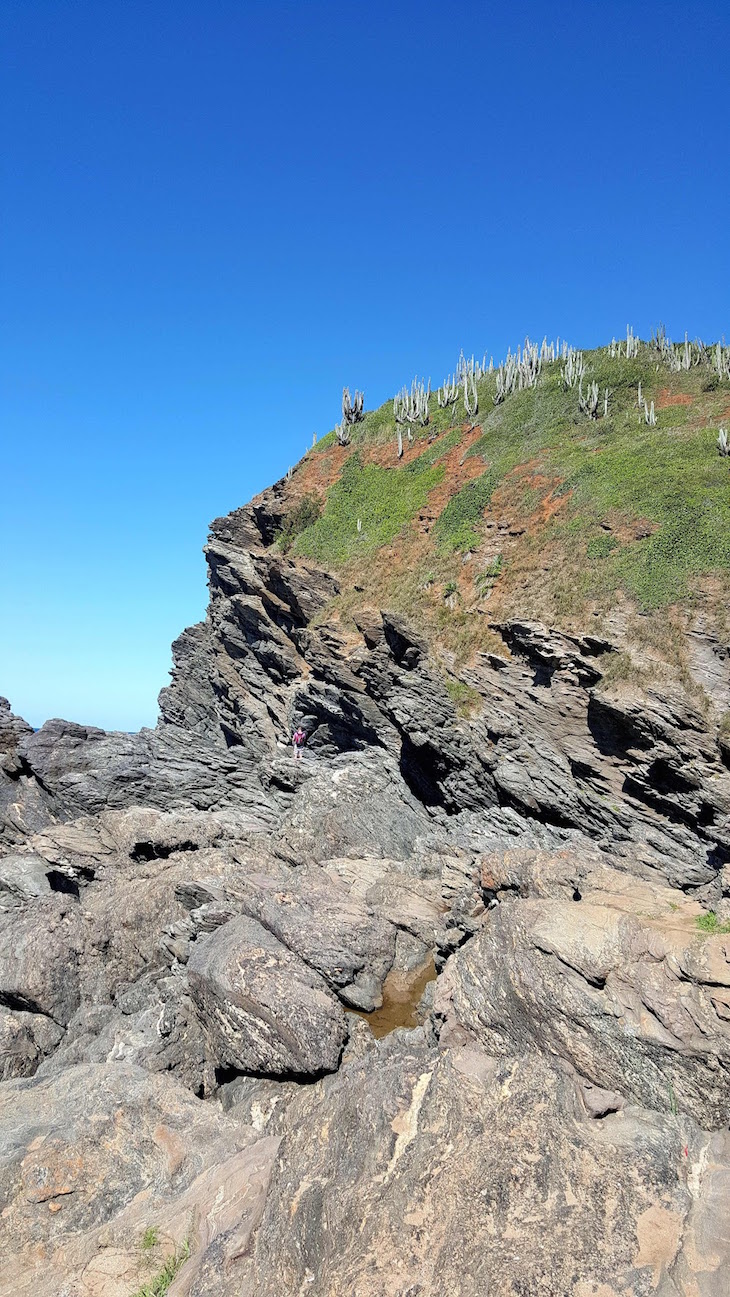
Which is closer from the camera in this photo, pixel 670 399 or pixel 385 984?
pixel 385 984

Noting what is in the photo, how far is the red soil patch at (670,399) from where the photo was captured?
36.8 meters

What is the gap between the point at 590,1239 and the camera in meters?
7.52

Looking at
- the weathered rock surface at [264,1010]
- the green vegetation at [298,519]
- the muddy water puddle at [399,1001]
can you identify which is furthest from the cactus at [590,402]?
the weathered rock surface at [264,1010]

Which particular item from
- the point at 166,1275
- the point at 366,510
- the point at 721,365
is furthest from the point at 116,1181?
the point at 721,365

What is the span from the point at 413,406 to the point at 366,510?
12937mm

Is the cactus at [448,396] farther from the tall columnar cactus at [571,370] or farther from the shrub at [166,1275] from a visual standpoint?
the shrub at [166,1275]

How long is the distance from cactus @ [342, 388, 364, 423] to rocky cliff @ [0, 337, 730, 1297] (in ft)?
67.6

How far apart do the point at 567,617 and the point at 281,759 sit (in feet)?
50.7

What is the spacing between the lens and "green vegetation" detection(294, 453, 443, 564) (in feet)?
123

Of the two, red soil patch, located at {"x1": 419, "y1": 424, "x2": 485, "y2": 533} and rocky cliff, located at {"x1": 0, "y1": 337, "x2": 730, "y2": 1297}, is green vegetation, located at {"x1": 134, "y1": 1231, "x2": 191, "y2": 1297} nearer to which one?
rocky cliff, located at {"x1": 0, "y1": 337, "x2": 730, "y2": 1297}

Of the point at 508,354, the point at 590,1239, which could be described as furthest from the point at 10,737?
the point at 508,354

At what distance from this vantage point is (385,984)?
17.8 m

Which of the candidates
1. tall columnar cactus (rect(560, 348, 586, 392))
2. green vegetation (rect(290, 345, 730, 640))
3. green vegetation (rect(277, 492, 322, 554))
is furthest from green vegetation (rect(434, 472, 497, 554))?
tall columnar cactus (rect(560, 348, 586, 392))

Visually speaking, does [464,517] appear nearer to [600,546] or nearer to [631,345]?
[600,546]
